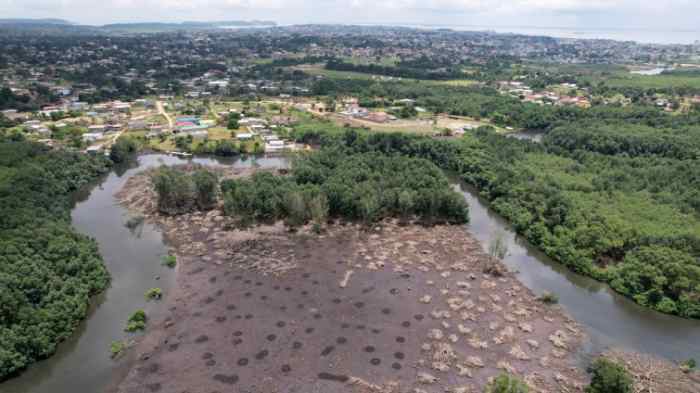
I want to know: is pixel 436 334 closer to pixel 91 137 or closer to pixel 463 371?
pixel 463 371

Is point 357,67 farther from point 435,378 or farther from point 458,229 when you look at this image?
point 435,378

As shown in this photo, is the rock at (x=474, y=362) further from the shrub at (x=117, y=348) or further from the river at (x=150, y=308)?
the shrub at (x=117, y=348)

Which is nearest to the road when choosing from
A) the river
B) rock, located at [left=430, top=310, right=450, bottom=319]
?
the river

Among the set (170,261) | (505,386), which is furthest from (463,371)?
(170,261)

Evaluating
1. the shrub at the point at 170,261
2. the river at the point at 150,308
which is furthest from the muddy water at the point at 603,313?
the shrub at the point at 170,261

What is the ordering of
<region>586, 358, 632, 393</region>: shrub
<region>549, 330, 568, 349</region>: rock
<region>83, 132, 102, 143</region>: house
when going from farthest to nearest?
<region>83, 132, 102, 143</region>: house → <region>549, 330, 568, 349</region>: rock → <region>586, 358, 632, 393</region>: shrub

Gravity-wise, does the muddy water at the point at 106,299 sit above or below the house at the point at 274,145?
below

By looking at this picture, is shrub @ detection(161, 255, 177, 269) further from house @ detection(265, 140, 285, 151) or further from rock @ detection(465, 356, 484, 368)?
house @ detection(265, 140, 285, 151)
